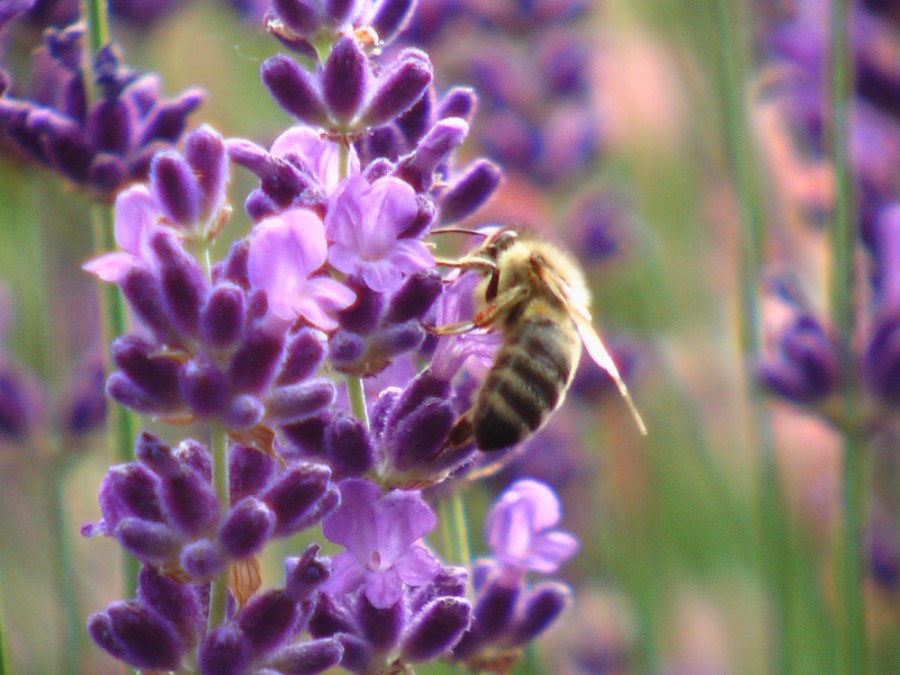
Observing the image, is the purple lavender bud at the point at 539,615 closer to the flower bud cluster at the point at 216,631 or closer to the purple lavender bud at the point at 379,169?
the flower bud cluster at the point at 216,631

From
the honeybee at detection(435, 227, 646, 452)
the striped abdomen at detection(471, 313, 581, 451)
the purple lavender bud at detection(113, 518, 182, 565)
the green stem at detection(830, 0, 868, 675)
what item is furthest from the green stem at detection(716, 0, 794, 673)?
the purple lavender bud at detection(113, 518, 182, 565)

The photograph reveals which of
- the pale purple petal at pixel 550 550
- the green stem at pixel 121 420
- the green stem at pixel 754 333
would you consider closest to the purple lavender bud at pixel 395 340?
the pale purple petal at pixel 550 550

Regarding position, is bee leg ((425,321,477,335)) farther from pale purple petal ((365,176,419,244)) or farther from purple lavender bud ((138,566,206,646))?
purple lavender bud ((138,566,206,646))

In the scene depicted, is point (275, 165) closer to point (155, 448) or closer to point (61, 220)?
point (155, 448)

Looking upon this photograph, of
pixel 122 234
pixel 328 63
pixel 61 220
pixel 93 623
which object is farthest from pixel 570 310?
pixel 61 220

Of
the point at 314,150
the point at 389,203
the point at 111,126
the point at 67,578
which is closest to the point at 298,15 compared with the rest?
the point at 314,150
